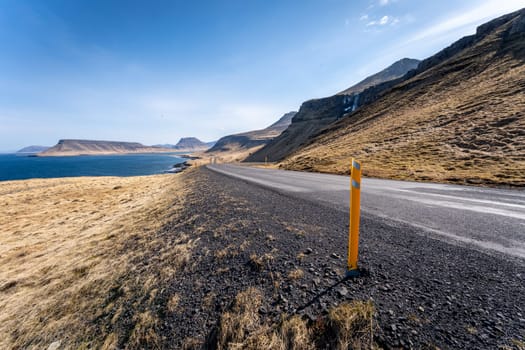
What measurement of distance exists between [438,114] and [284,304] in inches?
1382

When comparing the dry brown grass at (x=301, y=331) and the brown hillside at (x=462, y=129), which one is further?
the brown hillside at (x=462, y=129)

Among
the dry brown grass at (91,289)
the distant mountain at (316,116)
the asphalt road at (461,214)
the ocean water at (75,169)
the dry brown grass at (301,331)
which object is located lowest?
the ocean water at (75,169)

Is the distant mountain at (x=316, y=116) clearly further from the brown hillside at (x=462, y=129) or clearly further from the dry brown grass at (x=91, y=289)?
the dry brown grass at (x=91, y=289)

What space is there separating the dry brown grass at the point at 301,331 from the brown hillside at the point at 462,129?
40.1 feet

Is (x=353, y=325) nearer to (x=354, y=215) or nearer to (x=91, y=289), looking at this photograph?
(x=354, y=215)

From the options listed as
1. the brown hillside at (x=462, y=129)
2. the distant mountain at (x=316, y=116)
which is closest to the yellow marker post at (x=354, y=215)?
the brown hillside at (x=462, y=129)

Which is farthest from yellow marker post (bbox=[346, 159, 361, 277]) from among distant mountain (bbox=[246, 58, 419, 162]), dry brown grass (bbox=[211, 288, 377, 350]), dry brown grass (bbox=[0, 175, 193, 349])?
distant mountain (bbox=[246, 58, 419, 162])

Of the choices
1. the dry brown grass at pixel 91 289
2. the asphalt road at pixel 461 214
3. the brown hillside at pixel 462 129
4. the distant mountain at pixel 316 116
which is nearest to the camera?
the dry brown grass at pixel 91 289

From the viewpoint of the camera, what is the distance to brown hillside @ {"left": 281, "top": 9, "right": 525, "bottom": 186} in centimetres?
1279

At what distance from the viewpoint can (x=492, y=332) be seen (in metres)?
1.69

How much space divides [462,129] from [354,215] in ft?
86.0

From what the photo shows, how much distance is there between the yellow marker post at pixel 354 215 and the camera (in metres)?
2.50

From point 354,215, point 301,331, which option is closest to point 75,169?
point 301,331

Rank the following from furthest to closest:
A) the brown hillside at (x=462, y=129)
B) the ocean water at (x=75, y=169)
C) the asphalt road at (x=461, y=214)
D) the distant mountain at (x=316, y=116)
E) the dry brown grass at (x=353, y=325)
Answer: the distant mountain at (x=316, y=116) → the ocean water at (x=75, y=169) → the brown hillside at (x=462, y=129) → the asphalt road at (x=461, y=214) → the dry brown grass at (x=353, y=325)
